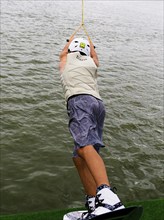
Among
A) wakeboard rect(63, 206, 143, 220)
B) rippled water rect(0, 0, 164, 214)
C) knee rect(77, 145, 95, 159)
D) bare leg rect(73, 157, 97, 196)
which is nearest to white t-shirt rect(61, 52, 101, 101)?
knee rect(77, 145, 95, 159)

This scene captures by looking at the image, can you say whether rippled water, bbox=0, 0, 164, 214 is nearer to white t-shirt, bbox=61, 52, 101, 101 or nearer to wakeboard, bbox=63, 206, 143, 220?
white t-shirt, bbox=61, 52, 101, 101

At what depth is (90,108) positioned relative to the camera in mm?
5000

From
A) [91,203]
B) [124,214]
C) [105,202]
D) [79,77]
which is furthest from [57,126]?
[124,214]

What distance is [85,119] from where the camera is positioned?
4.84 metres

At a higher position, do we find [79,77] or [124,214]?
[79,77]

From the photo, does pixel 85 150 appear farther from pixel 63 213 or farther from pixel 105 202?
pixel 63 213

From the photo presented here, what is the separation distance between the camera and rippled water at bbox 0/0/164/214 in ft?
21.9

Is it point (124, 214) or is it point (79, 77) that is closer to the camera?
point (124, 214)

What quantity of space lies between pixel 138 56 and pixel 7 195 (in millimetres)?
14738

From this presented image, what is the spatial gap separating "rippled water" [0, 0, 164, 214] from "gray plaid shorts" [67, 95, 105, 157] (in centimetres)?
201

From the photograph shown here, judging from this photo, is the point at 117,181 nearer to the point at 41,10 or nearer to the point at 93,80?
the point at 93,80

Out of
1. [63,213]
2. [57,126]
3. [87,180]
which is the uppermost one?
[87,180]

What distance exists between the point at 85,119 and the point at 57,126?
14.1 ft

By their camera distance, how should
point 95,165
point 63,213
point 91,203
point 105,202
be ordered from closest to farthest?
point 105,202 → point 95,165 → point 91,203 → point 63,213
